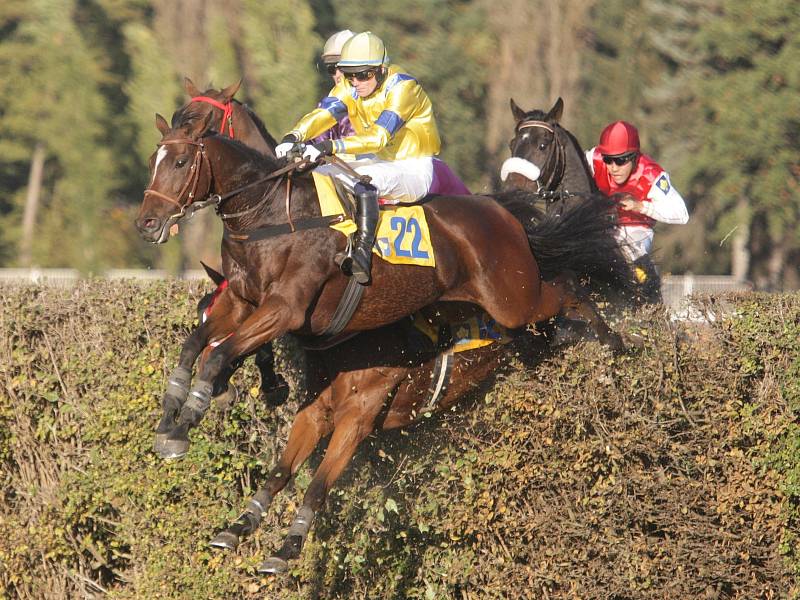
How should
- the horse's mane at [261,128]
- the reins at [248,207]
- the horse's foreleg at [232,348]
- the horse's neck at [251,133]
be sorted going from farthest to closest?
the horse's mane at [261,128], the horse's neck at [251,133], the reins at [248,207], the horse's foreleg at [232,348]

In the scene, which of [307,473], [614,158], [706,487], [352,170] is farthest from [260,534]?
[614,158]

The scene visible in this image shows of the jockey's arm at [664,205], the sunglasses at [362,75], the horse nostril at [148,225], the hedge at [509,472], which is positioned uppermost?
the sunglasses at [362,75]

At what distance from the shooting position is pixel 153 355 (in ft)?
21.8

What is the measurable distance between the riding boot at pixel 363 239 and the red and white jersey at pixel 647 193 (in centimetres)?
197

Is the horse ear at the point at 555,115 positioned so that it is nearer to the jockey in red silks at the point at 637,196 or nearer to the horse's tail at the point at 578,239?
the jockey in red silks at the point at 637,196

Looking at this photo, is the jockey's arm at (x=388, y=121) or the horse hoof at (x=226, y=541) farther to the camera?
the jockey's arm at (x=388, y=121)

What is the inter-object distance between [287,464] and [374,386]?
655 millimetres

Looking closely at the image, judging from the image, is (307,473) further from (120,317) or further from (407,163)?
(407,163)

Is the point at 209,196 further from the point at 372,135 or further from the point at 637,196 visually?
the point at 637,196

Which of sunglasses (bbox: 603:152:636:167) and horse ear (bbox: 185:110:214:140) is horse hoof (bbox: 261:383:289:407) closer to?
horse ear (bbox: 185:110:214:140)

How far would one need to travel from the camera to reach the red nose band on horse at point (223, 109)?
6.34 meters

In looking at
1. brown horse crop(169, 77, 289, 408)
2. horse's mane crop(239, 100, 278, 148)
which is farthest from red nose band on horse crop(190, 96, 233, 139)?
horse's mane crop(239, 100, 278, 148)

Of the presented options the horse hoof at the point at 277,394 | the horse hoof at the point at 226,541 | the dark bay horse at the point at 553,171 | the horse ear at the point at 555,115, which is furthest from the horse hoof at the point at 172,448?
the horse ear at the point at 555,115

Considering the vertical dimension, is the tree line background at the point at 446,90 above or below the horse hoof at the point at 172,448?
below
